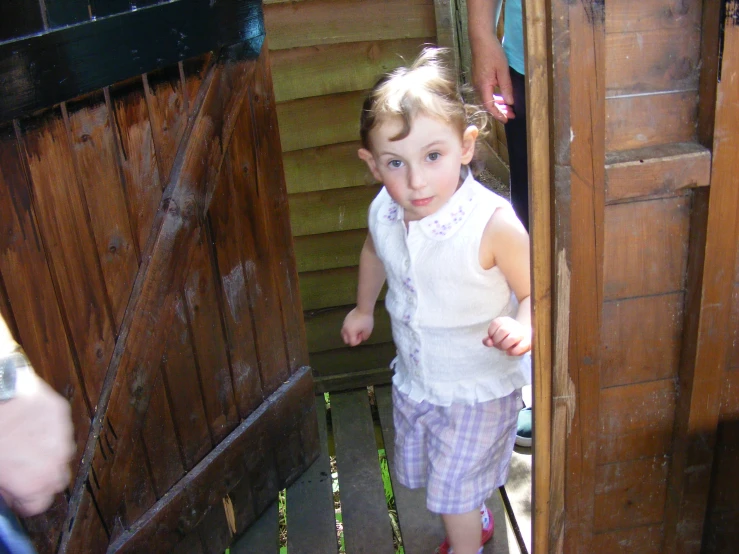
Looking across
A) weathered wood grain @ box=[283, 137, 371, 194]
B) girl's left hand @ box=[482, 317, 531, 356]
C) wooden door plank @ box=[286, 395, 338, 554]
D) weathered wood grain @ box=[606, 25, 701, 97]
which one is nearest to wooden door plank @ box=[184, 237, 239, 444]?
wooden door plank @ box=[286, 395, 338, 554]

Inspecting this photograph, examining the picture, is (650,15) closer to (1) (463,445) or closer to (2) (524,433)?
(1) (463,445)

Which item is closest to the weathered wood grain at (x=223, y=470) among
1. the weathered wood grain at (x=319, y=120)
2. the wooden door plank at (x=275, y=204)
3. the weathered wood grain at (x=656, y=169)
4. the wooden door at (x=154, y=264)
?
the wooden door at (x=154, y=264)

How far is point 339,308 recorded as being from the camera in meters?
3.36

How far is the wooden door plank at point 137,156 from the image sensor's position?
71.3 inches

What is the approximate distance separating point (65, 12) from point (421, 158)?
0.81m

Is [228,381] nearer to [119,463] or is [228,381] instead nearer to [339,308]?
[119,463]

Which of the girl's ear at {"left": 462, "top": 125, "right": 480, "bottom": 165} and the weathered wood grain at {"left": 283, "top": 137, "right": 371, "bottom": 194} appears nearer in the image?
the girl's ear at {"left": 462, "top": 125, "right": 480, "bottom": 165}

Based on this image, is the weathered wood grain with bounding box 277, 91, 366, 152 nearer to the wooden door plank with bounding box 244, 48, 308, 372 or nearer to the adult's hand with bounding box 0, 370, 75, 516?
the wooden door plank with bounding box 244, 48, 308, 372

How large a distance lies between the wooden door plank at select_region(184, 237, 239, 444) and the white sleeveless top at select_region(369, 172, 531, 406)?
484mm

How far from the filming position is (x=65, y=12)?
1564 millimetres

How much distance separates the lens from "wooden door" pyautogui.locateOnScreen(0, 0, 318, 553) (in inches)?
64.2

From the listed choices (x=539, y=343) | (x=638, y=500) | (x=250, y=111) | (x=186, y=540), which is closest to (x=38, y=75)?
(x=250, y=111)

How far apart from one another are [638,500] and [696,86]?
94cm

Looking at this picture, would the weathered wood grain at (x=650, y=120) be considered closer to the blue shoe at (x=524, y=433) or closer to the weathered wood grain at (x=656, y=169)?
the weathered wood grain at (x=656, y=169)
